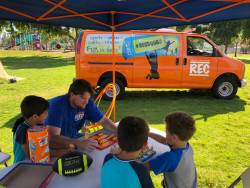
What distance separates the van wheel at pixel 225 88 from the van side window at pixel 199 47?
0.88 metres

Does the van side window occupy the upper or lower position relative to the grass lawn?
upper

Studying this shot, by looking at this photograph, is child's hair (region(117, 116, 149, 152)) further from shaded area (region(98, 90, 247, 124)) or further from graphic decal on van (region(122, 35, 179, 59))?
graphic decal on van (region(122, 35, 179, 59))

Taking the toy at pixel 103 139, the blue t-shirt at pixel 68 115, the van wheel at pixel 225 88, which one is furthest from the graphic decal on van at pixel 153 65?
the toy at pixel 103 139

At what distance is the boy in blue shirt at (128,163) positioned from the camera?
1.85 meters

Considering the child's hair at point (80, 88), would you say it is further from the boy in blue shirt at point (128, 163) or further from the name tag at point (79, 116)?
the boy in blue shirt at point (128, 163)

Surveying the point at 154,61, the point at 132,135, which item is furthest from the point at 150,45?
the point at 132,135

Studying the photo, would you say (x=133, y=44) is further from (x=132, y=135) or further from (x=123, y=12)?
(x=132, y=135)

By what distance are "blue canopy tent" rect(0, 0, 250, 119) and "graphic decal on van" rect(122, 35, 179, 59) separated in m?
4.28

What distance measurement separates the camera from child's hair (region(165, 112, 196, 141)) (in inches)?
90.4

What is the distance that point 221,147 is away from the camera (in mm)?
5469

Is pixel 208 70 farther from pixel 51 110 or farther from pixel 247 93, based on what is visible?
pixel 51 110

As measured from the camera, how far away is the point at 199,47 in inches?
355

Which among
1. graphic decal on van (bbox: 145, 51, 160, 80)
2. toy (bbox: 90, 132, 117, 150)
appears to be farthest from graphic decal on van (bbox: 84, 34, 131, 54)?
toy (bbox: 90, 132, 117, 150)

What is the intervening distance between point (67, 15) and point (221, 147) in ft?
11.5
